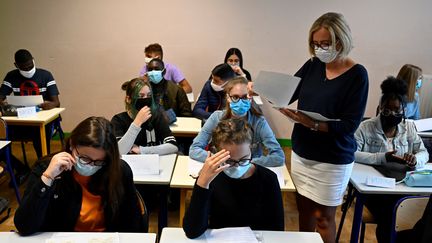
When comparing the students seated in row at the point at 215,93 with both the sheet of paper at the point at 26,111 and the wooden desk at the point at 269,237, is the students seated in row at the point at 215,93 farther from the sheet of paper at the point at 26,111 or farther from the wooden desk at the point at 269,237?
the wooden desk at the point at 269,237

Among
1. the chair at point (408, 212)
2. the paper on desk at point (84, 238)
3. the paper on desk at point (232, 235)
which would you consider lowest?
the chair at point (408, 212)

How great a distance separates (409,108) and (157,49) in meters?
2.91

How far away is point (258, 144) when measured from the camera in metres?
2.46

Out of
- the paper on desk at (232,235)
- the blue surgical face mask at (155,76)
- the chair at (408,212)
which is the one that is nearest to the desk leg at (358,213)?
the chair at (408,212)

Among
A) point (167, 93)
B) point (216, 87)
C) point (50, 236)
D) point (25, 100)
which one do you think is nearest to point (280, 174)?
point (50, 236)

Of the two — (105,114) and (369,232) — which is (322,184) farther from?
(105,114)

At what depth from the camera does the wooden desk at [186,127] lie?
311 cm

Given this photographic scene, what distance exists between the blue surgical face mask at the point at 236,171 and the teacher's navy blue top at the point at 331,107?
57 cm

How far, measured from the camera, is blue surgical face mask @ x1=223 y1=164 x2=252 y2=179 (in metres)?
1.58

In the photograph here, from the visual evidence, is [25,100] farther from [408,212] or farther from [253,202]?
[408,212]

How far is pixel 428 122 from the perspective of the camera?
126 inches

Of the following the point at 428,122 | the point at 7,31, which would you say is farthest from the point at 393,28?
the point at 7,31

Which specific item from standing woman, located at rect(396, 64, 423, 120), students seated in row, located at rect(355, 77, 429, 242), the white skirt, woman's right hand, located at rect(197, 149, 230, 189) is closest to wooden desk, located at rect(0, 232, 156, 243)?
woman's right hand, located at rect(197, 149, 230, 189)

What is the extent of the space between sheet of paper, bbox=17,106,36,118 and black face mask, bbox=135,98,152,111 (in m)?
1.45
